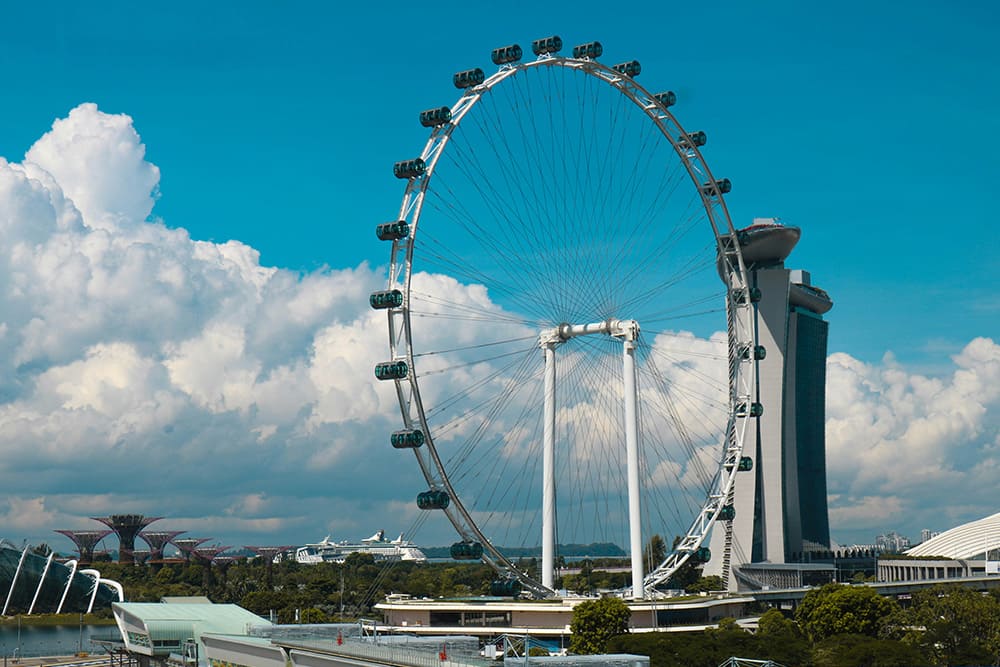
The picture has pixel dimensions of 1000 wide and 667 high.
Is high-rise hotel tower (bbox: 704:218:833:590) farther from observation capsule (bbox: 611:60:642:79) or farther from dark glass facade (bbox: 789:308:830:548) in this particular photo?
observation capsule (bbox: 611:60:642:79)

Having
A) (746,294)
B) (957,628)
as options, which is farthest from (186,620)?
(746,294)

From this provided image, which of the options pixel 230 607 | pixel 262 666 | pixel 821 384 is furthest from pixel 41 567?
pixel 821 384

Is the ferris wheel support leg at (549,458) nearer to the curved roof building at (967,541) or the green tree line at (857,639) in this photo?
the green tree line at (857,639)

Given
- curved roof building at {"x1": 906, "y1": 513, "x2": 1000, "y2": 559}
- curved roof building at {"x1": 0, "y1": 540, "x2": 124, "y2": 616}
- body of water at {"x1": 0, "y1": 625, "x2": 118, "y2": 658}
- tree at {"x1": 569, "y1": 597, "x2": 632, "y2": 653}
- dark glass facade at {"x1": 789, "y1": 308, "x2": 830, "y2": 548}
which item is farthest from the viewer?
dark glass facade at {"x1": 789, "y1": 308, "x2": 830, "y2": 548}

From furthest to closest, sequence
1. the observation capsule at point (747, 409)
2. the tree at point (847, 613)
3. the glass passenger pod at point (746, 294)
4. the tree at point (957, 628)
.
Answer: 1. the glass passenger pod at point (746, 294)
2. the observation capsule at point (747, 409)
3. the tree at point (847, 613)
4. the tree at point (957, 628)

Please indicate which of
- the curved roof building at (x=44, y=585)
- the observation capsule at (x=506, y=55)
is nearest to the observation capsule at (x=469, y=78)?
the observation capsule at (x=506, y=55)

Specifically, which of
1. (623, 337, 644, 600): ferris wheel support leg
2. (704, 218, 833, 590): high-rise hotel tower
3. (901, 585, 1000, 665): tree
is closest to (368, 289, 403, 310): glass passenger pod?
(623, 337, 644, 600): ferris wheel support leg

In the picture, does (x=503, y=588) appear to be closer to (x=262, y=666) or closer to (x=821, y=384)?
(x=262, y=666)
